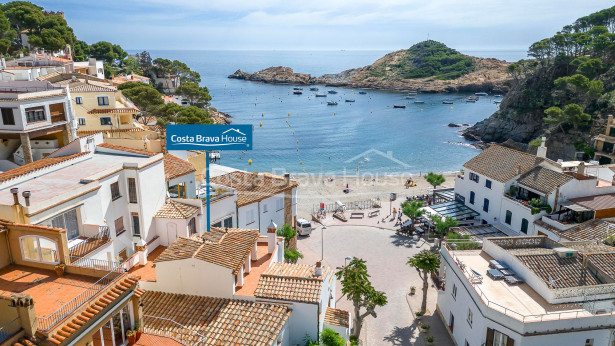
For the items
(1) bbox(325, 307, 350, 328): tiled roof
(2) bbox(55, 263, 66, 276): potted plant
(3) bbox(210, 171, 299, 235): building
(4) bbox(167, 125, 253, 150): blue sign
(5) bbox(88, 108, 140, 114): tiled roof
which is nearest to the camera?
(2) bbox(55, 263, 66, 276): potted plant

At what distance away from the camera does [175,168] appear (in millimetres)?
Result: 27359

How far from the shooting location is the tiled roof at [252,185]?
3077 cm

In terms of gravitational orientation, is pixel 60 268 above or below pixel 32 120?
below

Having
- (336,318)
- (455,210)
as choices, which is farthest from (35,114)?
(455,210)

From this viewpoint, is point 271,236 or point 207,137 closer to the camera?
point 271,236

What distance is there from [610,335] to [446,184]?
152 ft

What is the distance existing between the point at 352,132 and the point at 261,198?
81184 millimetres

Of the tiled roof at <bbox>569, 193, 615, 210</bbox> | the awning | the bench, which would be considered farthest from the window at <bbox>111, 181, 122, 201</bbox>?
the tiled roof at <bbox>569, 193, 615, 210</bbox>

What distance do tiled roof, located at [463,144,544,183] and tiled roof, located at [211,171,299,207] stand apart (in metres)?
18.1

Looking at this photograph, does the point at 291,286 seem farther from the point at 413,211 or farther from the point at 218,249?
the point at 413,211

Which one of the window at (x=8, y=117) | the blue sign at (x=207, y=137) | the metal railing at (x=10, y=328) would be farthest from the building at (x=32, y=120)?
the metal railing at (x=10, y=328)

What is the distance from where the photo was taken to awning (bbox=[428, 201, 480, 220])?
39.2 metres

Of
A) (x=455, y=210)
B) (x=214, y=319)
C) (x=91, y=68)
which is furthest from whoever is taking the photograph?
(x=91, y=68)

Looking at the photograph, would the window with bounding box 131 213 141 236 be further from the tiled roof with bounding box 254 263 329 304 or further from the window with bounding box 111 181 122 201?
the tiled roof with bounding box 254 263 329 304
